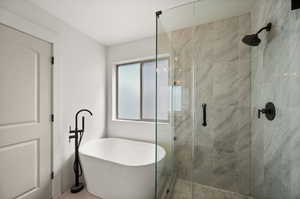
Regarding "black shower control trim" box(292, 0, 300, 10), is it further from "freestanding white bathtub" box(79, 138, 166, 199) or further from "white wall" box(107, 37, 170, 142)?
Answer: "white wall" box(107, 37, 170, 142)

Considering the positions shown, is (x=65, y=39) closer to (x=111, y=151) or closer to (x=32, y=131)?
(x=32, y=131)

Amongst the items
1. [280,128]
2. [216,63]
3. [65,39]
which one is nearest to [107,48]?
[65,39]

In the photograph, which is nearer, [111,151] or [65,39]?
[65,39]

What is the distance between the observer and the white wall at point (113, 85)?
244cm

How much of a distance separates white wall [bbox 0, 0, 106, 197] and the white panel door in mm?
98

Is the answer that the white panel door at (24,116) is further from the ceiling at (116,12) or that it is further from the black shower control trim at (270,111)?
the black shower control trim at (270,111)

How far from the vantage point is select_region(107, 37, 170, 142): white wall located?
244 cm

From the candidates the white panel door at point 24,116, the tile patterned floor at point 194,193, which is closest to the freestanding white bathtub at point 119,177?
the tile patterned floor at point 194,193

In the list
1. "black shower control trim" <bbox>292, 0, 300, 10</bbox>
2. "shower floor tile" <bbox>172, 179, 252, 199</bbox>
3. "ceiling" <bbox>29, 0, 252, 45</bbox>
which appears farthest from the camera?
"shower floor tile" <bbox>172, 179, 252, 199</bbox>

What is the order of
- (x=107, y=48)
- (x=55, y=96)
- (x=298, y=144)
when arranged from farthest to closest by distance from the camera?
(x=107, y=48)
(x=55, y=96)
(x=298, y=144)

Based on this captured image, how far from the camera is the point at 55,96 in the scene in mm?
1822

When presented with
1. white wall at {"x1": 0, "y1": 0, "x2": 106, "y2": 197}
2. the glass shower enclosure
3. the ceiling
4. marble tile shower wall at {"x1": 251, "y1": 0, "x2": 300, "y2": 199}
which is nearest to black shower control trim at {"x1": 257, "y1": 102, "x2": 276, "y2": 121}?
marble tile shower wall at {"x1": 251, "y1": 0, "x2": 300, "y2": 199}

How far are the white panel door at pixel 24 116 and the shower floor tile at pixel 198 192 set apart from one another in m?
1.75

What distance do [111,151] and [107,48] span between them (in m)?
2.13
